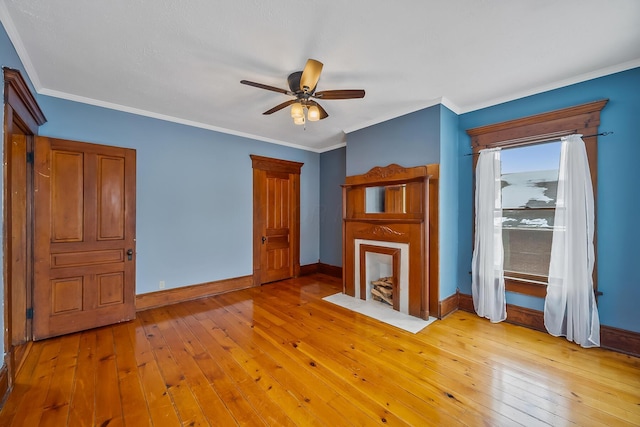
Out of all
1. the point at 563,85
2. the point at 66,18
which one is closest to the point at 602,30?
the point at 563,85

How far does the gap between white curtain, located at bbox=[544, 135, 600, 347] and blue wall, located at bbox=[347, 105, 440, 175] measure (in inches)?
50.1

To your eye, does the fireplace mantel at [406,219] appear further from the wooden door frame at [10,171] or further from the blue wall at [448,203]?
the wooden door frame at [10,171]

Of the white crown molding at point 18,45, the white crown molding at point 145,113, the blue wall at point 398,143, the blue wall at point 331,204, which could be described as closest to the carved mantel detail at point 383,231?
the blue wall at point 398,143

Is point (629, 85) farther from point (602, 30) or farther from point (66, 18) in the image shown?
point (66, 18)

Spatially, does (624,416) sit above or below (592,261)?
below

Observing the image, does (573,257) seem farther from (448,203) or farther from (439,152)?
(439,152)

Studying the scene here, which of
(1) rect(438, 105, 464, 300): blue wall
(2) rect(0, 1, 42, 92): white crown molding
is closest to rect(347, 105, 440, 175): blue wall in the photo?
(1) rect(438, 105, 464, 300): blue wall

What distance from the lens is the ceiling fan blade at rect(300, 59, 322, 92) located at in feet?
6.45

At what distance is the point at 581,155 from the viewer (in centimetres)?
255

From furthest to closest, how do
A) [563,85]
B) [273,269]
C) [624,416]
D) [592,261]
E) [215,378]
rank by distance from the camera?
[273,269] < [563,85] < [592,261] < [215,378] < [624,416]

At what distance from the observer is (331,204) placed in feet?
17.6

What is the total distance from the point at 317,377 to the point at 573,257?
2.76 metres

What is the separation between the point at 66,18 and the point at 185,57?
755mm

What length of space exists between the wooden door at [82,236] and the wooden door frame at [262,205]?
1.83 meters
